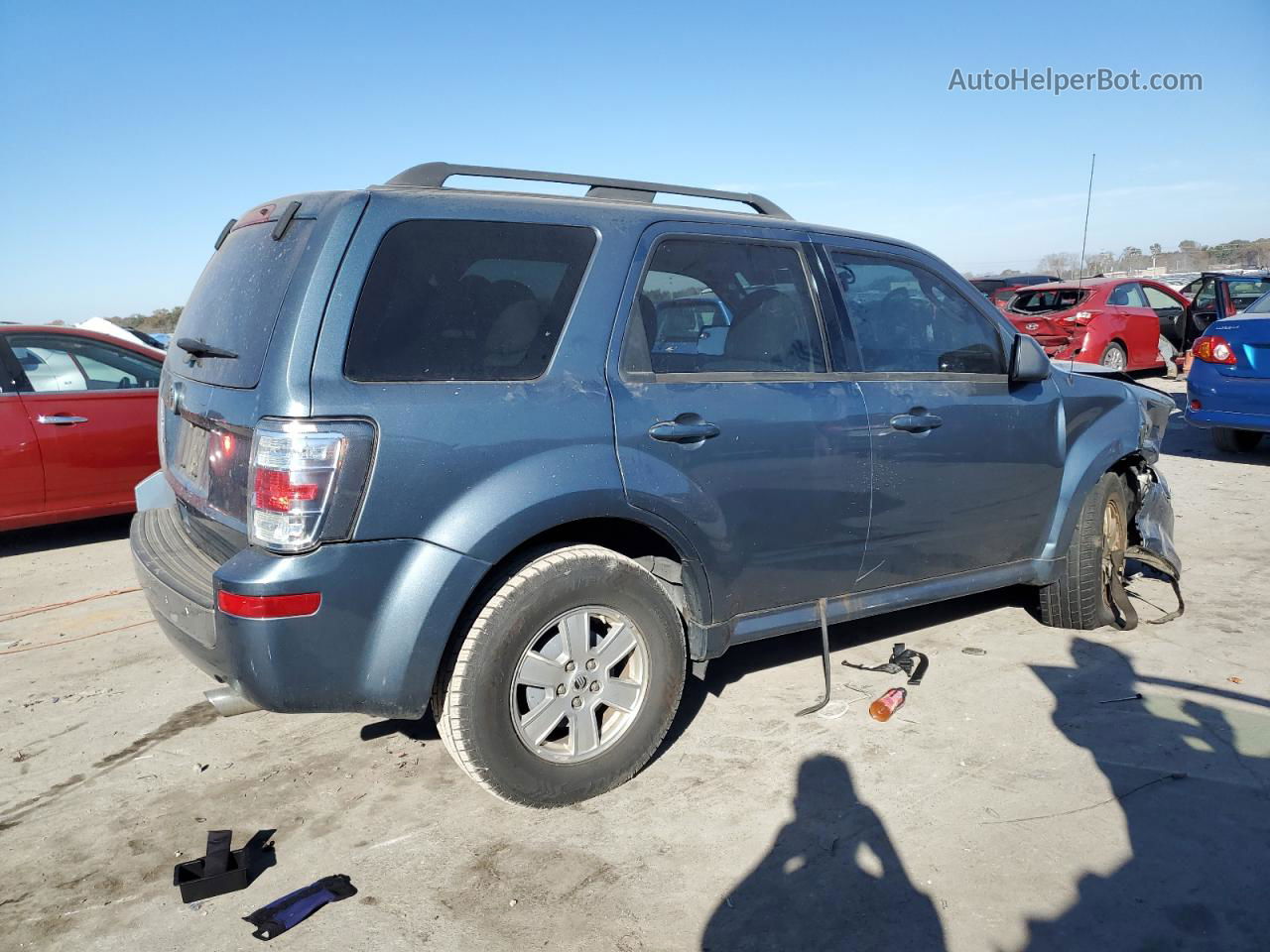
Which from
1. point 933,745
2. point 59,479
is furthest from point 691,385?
point 59,479

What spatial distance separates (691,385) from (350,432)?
117cm

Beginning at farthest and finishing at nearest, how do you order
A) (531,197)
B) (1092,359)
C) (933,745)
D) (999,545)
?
(1092,359) → (999,545) → (933,745) → (531,197)

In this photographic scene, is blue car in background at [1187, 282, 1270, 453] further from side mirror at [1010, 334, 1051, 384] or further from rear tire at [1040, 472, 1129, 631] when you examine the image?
side mirror at [1010, 334, 1051, 384]

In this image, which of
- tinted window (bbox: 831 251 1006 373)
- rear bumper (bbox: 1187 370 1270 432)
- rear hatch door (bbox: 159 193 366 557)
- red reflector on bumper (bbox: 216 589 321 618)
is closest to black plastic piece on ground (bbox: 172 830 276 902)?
red reflector on bumper (bbox: 216 589 321 618)

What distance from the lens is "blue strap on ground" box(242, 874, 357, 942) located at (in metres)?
2.66

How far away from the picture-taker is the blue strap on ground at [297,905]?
2.66 meters

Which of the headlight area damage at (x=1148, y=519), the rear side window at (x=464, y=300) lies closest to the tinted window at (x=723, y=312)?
the rear side window at (x=464, y=300)

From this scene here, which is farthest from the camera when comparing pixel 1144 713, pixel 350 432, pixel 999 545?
pixel 999 545

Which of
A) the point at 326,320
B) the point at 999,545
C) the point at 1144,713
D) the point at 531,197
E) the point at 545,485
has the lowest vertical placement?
the point at 1144,713

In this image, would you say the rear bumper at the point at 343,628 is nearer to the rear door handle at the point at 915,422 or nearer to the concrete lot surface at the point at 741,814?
the concrete lot surface at the point at 741,814

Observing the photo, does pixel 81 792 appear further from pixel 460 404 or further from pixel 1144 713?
pixel 1144 713

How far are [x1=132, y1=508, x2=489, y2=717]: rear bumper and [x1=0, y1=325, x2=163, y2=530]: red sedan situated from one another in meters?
4.20

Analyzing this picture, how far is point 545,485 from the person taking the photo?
3023 millimetres

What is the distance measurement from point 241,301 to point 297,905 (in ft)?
5.93
